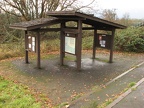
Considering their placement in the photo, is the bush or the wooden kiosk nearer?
the wooden kiosk

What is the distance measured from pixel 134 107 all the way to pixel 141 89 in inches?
53.9

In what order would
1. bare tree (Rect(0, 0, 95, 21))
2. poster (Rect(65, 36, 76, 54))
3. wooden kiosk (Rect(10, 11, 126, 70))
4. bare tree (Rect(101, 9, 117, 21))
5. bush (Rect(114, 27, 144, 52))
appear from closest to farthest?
wooden kiosk (Rect(10, 11, 126, 70))
poster (Rect(65, 36, 76, 54))
bush (Rect(114, 27, 144, 52))
bare tree (Rect(0, 0, 95, 21))
bare tree (Rect(101, 9, 117, 21))

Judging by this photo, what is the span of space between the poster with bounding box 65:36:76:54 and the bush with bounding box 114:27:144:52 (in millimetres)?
5692

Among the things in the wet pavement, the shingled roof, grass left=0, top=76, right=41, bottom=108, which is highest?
the shingled roof

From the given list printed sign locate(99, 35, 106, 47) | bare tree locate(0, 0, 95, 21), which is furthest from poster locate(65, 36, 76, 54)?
bare tree locate(0, 0, 95, 21)

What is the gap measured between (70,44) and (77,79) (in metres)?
2.09

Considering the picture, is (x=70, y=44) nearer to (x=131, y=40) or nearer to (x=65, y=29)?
(x=65, y=29)

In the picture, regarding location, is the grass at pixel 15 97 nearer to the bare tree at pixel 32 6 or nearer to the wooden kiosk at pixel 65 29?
the wooden kiosk at pixel 65 29

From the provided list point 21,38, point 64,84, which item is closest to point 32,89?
point 64,84

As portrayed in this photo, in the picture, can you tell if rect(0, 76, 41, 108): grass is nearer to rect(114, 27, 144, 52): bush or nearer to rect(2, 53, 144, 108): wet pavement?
rect(2, 53, 144, 108): wet pavement

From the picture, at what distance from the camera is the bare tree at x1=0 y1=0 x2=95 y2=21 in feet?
46.5

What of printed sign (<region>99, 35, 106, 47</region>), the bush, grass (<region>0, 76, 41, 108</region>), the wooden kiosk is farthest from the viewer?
the bush

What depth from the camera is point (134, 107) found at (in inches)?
171

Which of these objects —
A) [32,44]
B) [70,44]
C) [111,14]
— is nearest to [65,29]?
[70,44]
